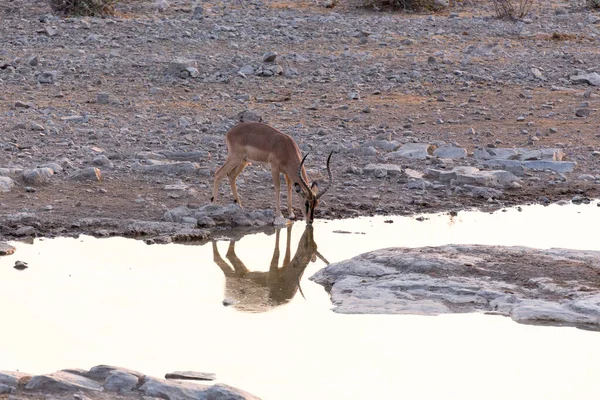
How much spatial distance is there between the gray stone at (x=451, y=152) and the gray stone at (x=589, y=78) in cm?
→ 503

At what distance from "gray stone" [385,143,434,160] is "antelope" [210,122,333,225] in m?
2.25

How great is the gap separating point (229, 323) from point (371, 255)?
1.77 metres

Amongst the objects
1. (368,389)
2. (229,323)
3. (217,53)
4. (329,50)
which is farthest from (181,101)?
(368,389)

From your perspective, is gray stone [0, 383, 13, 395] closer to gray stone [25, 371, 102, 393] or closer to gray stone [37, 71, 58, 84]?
gray stone [25, 371, 102, 393]

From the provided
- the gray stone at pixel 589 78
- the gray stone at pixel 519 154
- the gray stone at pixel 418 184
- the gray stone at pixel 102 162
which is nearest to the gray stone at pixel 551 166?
the gray stone at pixel 519 154

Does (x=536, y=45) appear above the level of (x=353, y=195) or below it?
above

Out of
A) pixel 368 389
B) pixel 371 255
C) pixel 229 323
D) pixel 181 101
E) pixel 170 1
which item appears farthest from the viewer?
pixel 170 1

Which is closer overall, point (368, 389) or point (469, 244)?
point (368, 389)

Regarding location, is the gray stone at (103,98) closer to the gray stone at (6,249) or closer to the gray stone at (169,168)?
the gray stone at (169,168)

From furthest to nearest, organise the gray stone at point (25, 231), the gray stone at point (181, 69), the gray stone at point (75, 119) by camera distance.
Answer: the gray stone at point (181, 69)
the gray stone at point (75, 119)
the gray stone at point (25, 231)

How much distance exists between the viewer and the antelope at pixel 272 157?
35.3ft

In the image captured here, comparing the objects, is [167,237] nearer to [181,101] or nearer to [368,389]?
[368,389]

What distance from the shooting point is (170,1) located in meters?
21.9

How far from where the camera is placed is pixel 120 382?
5777mm
